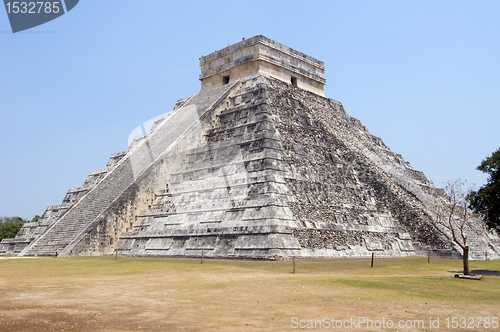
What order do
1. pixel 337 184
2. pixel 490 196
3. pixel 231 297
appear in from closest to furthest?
1. pixel 231 297
2. pixel 490 196
3. pixel 337 184

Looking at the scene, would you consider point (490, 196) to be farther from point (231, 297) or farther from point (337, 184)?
point (231, 297)

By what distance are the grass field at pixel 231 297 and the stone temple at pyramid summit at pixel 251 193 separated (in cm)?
186

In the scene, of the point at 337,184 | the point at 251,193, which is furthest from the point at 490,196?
the point at 251,193

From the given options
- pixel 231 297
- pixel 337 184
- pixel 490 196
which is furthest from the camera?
pixel 337 184

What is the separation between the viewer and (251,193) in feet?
46.3

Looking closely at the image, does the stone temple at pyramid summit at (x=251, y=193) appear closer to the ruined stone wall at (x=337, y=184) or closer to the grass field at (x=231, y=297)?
the ruined stone wall at (x=337, y=184)

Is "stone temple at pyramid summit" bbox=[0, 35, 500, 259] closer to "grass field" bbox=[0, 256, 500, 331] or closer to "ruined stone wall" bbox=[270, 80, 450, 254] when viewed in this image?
"ruined stone wall" bbox=[270, 80, 450, 254]

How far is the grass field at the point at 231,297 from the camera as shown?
5422 mm

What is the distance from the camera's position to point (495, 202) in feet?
43.2

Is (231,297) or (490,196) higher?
(490,196)

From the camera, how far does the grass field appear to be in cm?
542

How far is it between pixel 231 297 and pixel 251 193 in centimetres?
703

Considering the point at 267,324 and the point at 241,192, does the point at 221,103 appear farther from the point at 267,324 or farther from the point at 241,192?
the point at 267,324

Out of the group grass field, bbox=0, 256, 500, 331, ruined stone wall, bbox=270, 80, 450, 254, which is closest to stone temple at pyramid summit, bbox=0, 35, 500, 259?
ruined stone wall, bbox=270, 80, 450, 254
